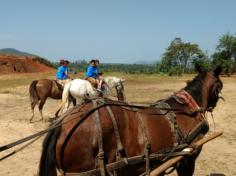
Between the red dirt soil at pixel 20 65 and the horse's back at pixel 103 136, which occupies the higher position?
the horse's back at pixel 103 136

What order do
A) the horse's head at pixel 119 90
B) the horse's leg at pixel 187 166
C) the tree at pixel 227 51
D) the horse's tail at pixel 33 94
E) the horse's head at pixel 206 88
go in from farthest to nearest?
1. the tree at pixel 227 51
2. the horse's head at pixel 119 90
3. the horse's tail at pixel 33 94
4. the horse's head at pixel 206 88
5. the horse's leg at pixel 187 166

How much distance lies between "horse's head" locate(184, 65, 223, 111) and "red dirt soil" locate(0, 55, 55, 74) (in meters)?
51.0

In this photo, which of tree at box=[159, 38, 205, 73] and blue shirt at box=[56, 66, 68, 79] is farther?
tree at box=[159, 38, 205, 73]

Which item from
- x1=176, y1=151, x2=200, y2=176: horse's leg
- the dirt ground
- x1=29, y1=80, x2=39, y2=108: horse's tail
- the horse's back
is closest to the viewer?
the horse's back

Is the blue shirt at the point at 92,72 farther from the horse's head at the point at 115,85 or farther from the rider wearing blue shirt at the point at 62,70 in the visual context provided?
Result: the rider wearing blue shirt at the point at 62,70

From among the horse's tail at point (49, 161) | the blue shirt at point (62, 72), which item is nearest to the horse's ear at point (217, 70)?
the horse's tail at point (49, 161)

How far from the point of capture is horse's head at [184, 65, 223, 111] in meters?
5.70

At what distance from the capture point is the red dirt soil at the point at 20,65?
182 feet

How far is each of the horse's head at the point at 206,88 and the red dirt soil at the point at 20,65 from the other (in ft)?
167

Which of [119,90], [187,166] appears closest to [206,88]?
[187,166]

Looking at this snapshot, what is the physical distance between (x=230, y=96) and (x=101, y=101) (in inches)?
645

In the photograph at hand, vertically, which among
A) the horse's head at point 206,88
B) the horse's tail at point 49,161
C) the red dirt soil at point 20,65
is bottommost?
the red dirt soil at point 20,65

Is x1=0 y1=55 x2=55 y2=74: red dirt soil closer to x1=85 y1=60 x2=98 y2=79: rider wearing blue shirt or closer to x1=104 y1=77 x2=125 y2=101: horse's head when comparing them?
x1=85 y1=60 x2=98 y2=79: rider wearing blue shirt

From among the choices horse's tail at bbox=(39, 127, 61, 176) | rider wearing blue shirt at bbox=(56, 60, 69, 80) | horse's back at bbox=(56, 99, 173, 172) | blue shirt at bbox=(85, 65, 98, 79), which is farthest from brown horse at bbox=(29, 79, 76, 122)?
horse's tail at bbox=(39, 127, 61, 176)
